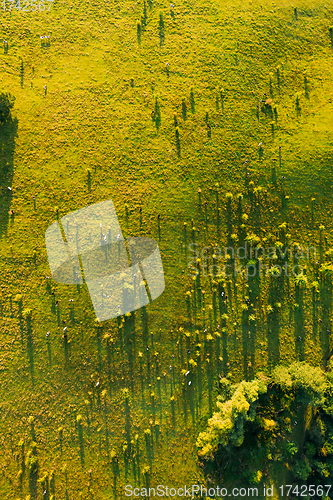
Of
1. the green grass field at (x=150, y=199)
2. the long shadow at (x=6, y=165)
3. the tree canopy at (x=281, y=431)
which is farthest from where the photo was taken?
the long shadow at (x=6, y=165)

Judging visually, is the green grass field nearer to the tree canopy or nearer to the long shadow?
the long shadow

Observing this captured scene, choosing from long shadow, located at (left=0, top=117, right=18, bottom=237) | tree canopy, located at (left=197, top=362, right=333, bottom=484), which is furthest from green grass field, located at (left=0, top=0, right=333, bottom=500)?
tree canopy, located at (left=197, top=362, right=333, bottom=484)

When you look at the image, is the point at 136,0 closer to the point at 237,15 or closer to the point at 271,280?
the point at 237,15

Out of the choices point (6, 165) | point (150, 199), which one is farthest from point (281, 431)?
point (6, 165)

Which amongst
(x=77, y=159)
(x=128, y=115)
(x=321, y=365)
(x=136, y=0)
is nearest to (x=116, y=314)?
(x=77, y=159)

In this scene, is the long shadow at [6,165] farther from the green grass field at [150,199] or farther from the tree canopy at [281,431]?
the tree canopy at [281,431]

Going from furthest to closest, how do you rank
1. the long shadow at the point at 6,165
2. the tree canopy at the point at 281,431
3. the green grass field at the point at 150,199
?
1. the long shadow at the point at 6,165
2. the green grass field at the point at 150,199
3. the tree canopy at the point at 281,431

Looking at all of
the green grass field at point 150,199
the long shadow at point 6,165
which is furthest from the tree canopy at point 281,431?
the long shadow at point 6,165
